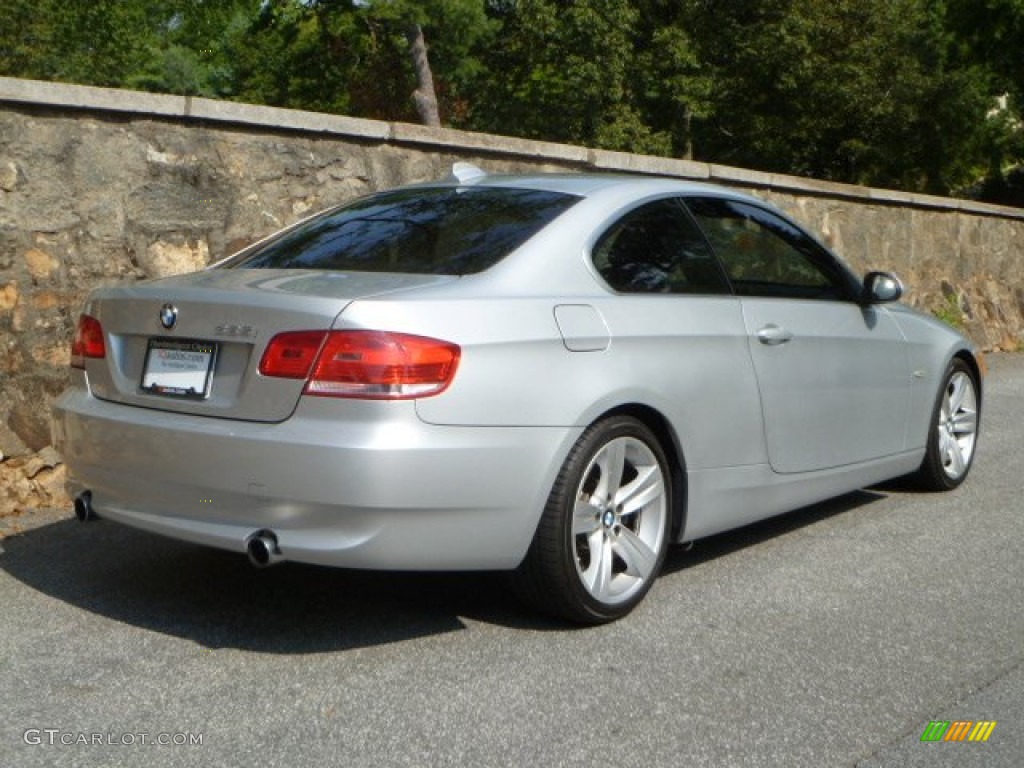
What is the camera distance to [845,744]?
147 inches

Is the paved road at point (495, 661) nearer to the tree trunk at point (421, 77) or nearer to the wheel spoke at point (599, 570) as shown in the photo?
the wheel spoke at point (599, 570)

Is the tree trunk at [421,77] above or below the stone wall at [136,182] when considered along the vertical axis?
above

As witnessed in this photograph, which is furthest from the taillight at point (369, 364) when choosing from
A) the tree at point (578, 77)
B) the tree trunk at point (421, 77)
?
the tree at point (578, 77)

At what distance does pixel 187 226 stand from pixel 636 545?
336cm

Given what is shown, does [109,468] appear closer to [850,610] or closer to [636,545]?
[636,545]

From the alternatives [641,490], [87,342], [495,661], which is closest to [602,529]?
[641,490]

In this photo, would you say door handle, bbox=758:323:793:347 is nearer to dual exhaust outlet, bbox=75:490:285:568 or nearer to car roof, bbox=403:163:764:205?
car roof, bbox=403:163:764:205

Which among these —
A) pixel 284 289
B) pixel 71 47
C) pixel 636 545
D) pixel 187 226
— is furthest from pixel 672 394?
pixel 71 47

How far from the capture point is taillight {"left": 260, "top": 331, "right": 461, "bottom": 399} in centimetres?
411

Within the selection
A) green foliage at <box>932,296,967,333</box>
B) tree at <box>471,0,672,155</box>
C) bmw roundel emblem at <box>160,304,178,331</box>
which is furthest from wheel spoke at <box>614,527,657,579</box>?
tree at <box>471,0,672,155</box>

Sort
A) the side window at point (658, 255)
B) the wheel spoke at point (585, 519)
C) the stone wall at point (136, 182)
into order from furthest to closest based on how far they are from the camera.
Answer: the stone wall at point (136, 182) → the side window at point (658, 255) → the wheel spoke at point (585, 519)

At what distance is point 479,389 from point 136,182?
3355 millimetres

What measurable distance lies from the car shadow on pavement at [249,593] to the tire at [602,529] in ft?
0.62

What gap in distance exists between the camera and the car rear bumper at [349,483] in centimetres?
409
